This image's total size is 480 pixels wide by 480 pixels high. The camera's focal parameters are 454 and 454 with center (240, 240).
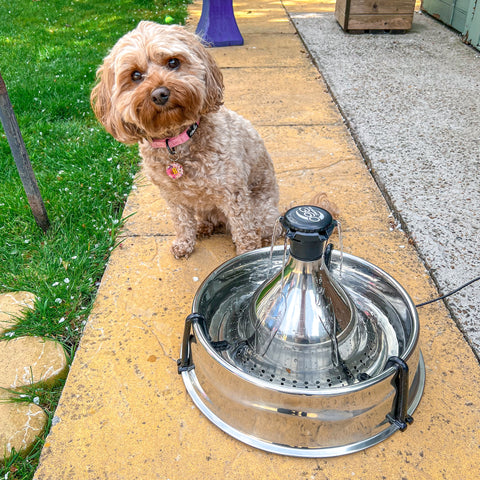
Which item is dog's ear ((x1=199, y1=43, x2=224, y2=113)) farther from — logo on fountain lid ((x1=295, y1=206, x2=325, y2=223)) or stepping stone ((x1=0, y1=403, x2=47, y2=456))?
stepping stone ((x1=0, y1=403, x2=47, y2=456))

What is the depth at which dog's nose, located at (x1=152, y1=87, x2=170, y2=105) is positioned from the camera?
2188 millimetres

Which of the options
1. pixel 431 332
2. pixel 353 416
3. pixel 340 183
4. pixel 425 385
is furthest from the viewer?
pixel 340 183

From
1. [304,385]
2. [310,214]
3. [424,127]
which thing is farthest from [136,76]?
[424,127]

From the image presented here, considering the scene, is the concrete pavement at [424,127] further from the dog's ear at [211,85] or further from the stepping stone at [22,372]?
the stepping stone at [22,372]

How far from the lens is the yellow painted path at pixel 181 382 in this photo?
1.88 meters

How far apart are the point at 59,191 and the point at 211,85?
1.83 metres

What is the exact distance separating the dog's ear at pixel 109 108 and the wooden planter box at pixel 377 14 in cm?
543

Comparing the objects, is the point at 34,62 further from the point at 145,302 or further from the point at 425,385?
the point at 425,385

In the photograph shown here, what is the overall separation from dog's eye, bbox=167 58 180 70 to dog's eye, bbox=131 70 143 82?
0.15m

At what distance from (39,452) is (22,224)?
1852 millimetres

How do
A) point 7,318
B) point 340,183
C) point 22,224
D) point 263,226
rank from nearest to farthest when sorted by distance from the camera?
point 7,318, point 263,226, point 22,224, point 340,183

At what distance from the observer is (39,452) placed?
1.99m

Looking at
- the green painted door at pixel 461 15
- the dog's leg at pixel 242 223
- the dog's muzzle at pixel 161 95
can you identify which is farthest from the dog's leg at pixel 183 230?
the green painted door at pixel 461 15

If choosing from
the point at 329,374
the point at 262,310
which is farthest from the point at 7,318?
the point at 329,374
